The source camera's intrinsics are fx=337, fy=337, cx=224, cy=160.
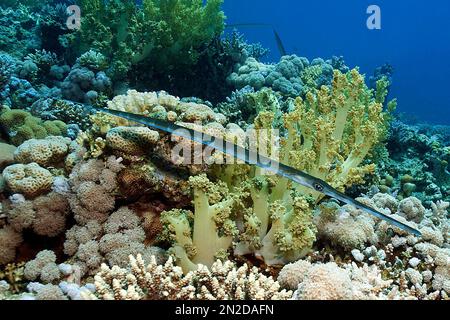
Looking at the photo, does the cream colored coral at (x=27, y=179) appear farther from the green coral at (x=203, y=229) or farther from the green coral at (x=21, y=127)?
the green coral at (x=21, y=127)

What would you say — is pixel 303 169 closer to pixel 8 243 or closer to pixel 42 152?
pixel 42 152

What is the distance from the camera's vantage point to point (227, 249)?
4.00 metres

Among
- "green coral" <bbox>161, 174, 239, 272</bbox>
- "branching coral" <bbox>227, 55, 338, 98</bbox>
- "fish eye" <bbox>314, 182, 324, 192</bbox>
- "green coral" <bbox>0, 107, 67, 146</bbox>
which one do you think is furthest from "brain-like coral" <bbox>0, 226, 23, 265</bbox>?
"branching coral" <bbox>227, 55, 338, 98</bbox>

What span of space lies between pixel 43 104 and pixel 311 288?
700 cm

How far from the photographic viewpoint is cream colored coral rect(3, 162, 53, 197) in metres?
4.01

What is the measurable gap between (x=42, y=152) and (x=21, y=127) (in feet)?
5.78

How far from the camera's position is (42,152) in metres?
4.44

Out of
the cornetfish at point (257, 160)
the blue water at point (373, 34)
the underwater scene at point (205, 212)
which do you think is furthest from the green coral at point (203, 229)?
the blue water at point (373, 34)

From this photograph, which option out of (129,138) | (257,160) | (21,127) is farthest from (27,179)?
(257,160)

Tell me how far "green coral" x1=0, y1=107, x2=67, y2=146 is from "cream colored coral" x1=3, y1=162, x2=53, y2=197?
1852mm

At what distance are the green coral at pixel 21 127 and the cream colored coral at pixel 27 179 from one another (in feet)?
6.08

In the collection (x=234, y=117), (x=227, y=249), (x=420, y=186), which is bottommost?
(x=227, y=249)
